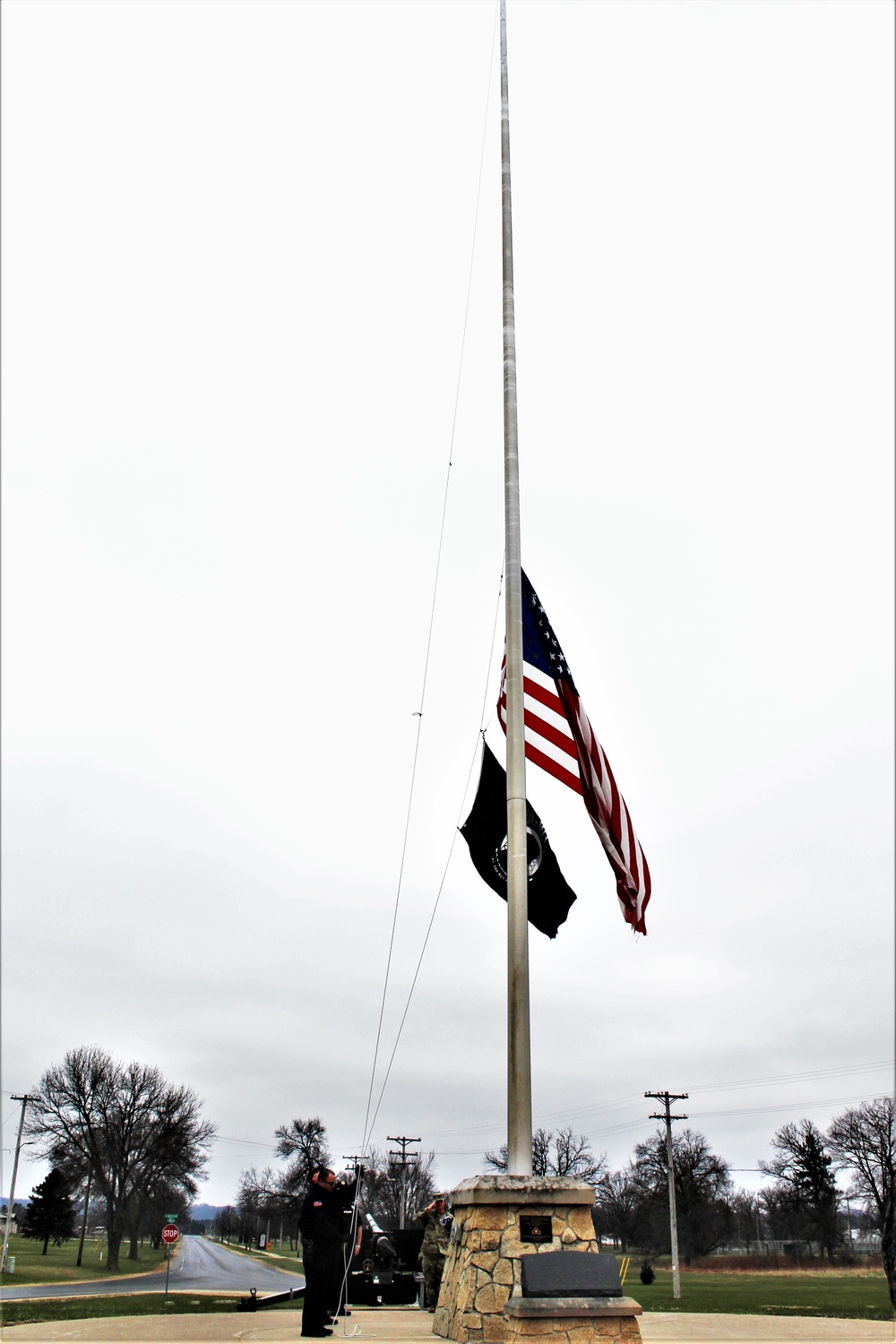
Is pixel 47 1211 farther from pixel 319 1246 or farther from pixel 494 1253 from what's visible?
pixel 494 1253

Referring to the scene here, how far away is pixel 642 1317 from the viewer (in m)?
14.0

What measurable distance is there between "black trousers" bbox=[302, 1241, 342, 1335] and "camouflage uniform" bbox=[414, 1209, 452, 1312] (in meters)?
5.63

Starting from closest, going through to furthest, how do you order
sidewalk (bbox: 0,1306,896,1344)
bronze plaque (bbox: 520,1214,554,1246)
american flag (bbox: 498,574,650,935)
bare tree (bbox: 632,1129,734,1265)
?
bronze plaque (bbox: 520,1214,554,1246)
sidewalk (bbox: 0,1306,896,1344)
american flag (bbox: 498,574,650,935)
bare tree (bbox: 632,1129,734,1265)

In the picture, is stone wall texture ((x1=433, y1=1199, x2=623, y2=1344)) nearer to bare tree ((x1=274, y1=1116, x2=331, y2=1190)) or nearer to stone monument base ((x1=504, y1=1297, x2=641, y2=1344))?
stone monument base ((x1=504, y1=1297, x2=641, y2=1344))

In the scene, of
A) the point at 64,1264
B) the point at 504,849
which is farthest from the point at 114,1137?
the point at 504,849

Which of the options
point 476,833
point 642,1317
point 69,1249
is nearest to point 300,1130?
point 69,1249

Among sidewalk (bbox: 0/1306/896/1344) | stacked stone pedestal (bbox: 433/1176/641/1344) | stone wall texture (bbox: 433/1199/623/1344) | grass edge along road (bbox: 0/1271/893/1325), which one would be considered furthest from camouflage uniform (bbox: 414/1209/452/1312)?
stone wall texture (bbox: 433/1199/623/1344)

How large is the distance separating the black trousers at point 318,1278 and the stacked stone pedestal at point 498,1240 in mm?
1099

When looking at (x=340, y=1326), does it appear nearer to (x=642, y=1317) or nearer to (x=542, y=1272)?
(x=542, y=1272)

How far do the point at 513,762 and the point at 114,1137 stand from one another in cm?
4682

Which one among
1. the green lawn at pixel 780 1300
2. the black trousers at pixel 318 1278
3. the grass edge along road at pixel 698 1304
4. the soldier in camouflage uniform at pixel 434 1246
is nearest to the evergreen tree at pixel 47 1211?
the grass edge along road at pixel 698 1304

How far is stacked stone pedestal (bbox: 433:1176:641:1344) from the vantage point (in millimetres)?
7754

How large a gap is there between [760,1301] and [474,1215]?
2153 centimetres

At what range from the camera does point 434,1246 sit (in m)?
14.6
